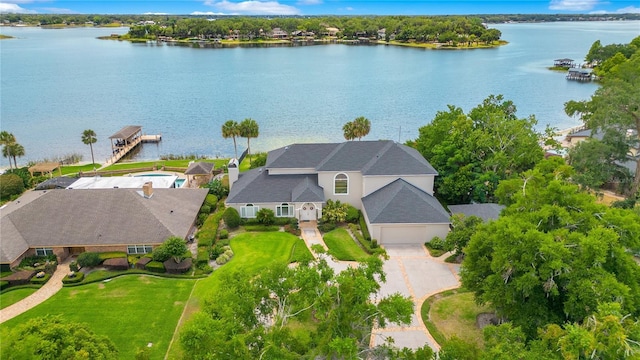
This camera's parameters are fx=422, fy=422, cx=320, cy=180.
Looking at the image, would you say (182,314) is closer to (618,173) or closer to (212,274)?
(212,274)

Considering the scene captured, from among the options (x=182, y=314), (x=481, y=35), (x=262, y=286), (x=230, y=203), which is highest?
(x=481, y=35)

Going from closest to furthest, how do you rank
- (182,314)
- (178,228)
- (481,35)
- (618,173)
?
1. (182,314)
2. (178,228)
3. (618,173)
4. (481,35)

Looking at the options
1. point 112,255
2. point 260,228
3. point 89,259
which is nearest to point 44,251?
point 89,259

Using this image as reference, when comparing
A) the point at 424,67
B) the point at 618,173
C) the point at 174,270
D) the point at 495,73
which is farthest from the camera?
the point at 424,67

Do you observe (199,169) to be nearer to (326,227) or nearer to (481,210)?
(326,227)

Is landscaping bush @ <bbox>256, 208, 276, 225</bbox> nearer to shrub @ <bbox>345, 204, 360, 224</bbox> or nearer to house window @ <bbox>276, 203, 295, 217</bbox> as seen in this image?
house window @ <bbox>276, 203, 295, 217</bbox>

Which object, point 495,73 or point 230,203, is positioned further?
point 495,73

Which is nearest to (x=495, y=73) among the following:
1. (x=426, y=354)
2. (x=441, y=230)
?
(x=441, y=230)
